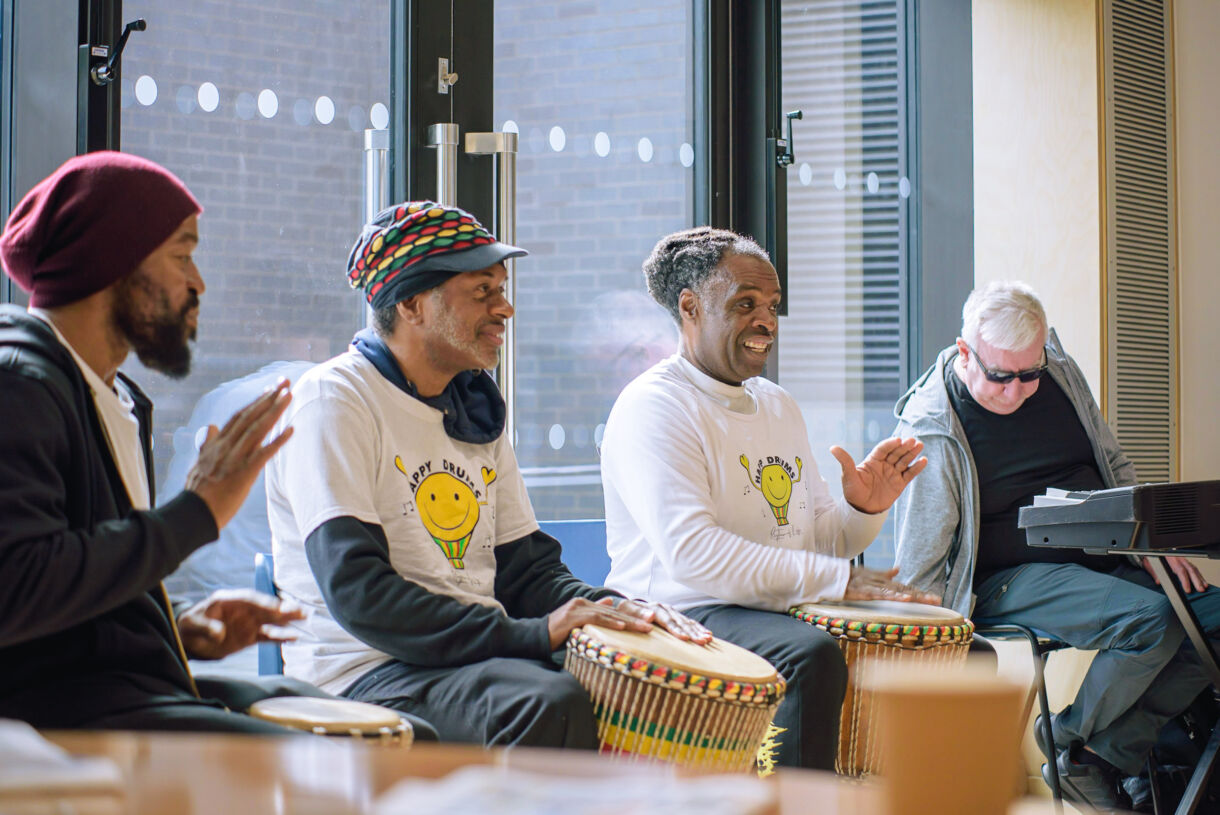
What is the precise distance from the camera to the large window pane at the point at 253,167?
2824 millimetres

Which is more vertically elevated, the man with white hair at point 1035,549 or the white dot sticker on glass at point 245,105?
the white dot sticker on glass at point 245,105

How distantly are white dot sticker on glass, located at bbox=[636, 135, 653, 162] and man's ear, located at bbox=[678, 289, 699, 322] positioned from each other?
871 mm

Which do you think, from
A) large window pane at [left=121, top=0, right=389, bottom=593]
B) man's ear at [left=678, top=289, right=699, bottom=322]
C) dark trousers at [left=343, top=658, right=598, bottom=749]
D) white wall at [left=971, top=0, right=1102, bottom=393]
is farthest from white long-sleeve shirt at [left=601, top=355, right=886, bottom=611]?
white wall at [left=971, top=0, right=1102, bottom=393]

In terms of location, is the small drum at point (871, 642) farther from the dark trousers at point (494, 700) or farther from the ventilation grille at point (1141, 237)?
the ventilation grille at point (1141, 237)

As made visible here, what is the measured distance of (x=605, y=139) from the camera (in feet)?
12.7

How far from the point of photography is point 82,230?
1867 millimetres

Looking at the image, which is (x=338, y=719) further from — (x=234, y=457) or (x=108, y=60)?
(x=108, y=60)

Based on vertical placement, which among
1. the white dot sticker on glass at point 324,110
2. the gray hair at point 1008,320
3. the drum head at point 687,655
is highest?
the white dot sticker on glass at point 324,110

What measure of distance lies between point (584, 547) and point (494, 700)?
3.26 ft

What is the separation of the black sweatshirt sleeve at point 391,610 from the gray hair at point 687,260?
1234 millimetres

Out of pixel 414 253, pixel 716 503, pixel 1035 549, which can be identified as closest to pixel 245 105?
pixel 414 253

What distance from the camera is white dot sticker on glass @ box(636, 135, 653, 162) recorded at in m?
3.99

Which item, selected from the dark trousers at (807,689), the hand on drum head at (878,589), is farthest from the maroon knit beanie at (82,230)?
the hand on drum head at (878,589)

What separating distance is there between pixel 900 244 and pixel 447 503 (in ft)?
8.94
